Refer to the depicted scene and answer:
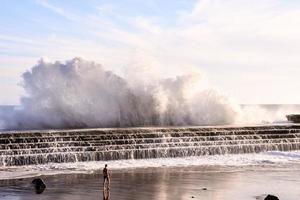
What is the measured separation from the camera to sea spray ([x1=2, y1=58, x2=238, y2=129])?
45.8m

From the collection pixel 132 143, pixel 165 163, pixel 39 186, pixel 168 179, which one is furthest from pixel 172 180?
pixel 132 143

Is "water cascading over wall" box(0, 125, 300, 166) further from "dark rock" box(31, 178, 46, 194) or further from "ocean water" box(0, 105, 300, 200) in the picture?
"dark rock" box(31, 178, 46, 194)

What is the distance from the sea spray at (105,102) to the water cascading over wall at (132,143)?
51.6 feet

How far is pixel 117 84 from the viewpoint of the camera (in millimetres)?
49812

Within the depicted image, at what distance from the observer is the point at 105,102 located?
48438mm

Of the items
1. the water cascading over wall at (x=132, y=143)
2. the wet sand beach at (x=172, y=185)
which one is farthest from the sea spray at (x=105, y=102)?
the wet sand beach at (x=172, y=185)

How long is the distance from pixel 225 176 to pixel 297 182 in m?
2.89

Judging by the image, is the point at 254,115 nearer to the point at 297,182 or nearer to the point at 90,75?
the point at 90,75

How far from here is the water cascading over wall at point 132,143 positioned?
84.6 feet

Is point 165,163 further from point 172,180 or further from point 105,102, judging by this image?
point 105,102

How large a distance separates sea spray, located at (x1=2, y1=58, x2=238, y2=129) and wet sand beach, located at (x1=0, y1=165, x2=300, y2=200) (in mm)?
23252

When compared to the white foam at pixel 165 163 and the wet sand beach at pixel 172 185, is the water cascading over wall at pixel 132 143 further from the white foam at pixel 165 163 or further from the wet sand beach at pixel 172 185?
the wet sand beach at pixel 172 185

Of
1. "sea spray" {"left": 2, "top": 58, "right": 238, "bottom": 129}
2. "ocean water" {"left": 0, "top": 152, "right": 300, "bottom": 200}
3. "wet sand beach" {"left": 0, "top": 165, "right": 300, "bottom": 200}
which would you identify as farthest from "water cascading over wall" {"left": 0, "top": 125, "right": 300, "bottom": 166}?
"sea spray" {"left": 2, "top": 58, "right": 238, "bottom": 129}

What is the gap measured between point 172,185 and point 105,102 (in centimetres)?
2977
